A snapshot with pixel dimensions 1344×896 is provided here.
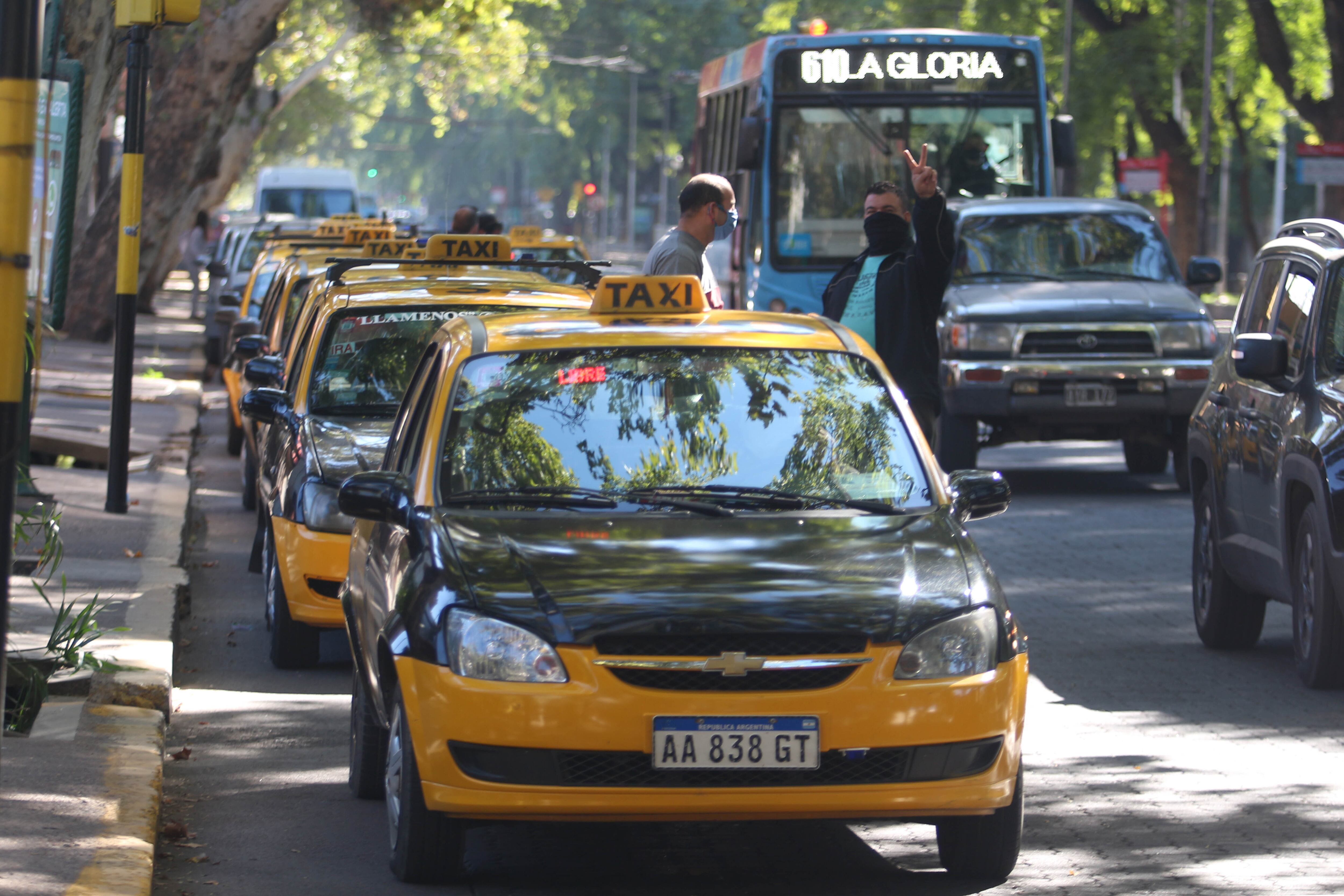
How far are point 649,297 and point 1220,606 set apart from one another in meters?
3.99

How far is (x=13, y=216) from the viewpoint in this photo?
4.00m

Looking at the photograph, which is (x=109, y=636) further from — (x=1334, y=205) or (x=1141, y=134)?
(x=1141, y=134)

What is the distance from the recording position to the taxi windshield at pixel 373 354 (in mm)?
9734

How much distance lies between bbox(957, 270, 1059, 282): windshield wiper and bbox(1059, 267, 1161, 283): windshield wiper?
166 millimetres

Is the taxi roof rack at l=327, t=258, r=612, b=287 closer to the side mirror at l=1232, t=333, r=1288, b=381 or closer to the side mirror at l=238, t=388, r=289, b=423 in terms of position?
the side mirror at l=238, t=388, r=289, b=423

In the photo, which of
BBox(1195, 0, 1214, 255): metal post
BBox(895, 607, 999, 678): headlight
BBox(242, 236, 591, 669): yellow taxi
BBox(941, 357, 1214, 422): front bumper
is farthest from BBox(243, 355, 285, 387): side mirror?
BBox(1195, 0, 1214, 255): metal post

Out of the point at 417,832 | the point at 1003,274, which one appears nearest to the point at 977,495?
the point at 417,832

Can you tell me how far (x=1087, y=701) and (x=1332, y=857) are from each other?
2.40m

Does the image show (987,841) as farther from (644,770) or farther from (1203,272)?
(1203,272)

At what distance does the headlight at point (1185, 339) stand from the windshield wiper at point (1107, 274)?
77cm

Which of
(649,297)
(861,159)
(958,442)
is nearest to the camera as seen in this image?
(649,297)

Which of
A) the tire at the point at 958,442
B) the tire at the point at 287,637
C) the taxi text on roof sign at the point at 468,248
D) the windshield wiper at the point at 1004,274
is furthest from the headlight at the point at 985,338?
the tire at the point at 287,637

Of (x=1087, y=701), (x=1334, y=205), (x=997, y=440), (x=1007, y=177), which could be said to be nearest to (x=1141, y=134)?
(x=1334, y=205)

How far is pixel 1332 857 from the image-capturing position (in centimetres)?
594
